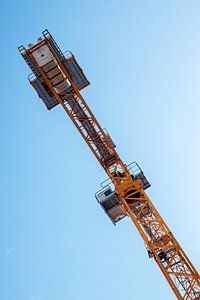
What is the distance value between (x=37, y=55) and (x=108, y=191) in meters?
8.87

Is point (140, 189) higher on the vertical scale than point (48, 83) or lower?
lower

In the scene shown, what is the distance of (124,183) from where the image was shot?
22641mm

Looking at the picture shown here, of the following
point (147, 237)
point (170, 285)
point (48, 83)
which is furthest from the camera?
point (48, 83)

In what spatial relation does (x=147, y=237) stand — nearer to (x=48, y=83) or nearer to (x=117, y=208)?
(x=117, y=208)

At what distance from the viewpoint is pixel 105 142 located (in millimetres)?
24109

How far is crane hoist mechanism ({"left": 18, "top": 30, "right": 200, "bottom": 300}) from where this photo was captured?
20.7 m

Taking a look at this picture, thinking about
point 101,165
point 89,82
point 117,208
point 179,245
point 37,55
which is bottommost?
point 179,245

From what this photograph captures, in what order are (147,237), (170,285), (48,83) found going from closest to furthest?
(170,285) → (147,237) → (48,83)

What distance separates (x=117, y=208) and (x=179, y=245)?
4.05m

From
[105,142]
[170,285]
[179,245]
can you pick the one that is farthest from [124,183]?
[170,285]

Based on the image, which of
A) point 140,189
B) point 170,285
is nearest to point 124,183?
point 140,189

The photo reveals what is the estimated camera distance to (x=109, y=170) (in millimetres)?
24062

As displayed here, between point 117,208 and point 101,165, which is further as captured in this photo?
point 101,165

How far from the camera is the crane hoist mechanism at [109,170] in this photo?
20719mm
